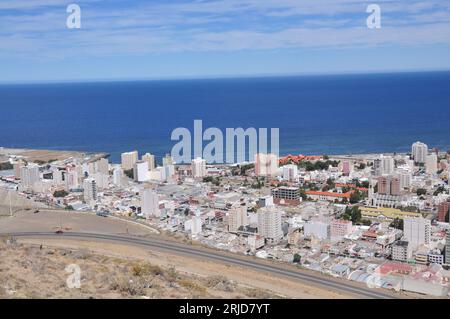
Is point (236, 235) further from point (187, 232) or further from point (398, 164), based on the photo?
point (398, 164)

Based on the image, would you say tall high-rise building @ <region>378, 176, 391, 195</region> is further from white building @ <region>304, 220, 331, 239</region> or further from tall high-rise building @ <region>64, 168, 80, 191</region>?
tall high-rise building @ <region>64, 168, 80, 191</region>

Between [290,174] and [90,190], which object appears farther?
[290,174]

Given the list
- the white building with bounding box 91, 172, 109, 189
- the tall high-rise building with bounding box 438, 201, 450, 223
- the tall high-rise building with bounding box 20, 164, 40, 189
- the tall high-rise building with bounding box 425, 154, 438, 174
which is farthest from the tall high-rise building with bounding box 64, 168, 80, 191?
the tall high-rise building with bounding box 425, 154, 438, 174

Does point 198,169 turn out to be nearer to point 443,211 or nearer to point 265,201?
point 265,201

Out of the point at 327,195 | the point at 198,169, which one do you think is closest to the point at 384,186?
the point at 327,195

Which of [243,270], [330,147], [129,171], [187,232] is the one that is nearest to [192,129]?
[330,147]
